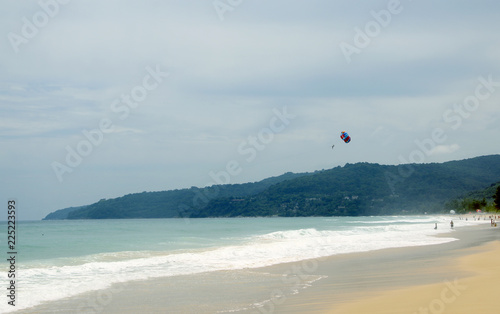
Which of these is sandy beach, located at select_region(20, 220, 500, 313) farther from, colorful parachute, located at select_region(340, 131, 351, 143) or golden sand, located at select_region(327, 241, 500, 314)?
colorful parachute, located at select_region(340, 131, 351, 143)

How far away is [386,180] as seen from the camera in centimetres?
15512

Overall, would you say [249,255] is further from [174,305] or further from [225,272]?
[174,305]

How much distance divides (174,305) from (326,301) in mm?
3161

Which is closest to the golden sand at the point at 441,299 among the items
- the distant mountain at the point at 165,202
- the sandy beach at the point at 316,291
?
the sandy beach at the point at 316,291

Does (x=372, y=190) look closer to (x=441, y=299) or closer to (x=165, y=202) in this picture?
(x=165, y=202)

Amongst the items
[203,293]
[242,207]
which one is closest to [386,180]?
[242,207]

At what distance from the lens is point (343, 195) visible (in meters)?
154

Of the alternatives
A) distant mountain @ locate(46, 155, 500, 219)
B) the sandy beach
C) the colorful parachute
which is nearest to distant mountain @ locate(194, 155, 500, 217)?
distant mountain @ locate(46, 155, 500, 219)

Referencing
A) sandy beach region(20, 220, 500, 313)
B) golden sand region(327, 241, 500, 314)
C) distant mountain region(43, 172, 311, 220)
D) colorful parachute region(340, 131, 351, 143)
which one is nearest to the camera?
golden sand region(327, 241, 500, 314)

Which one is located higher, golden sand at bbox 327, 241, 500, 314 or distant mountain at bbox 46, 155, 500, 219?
distant mountain at bbox 46, 155, 500, 219

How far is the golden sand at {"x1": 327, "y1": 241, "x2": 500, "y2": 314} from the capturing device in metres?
8.52

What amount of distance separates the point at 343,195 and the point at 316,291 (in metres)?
146

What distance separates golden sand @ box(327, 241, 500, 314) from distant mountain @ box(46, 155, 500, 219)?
441 ft

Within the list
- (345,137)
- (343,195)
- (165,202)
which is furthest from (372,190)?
(345,137)
